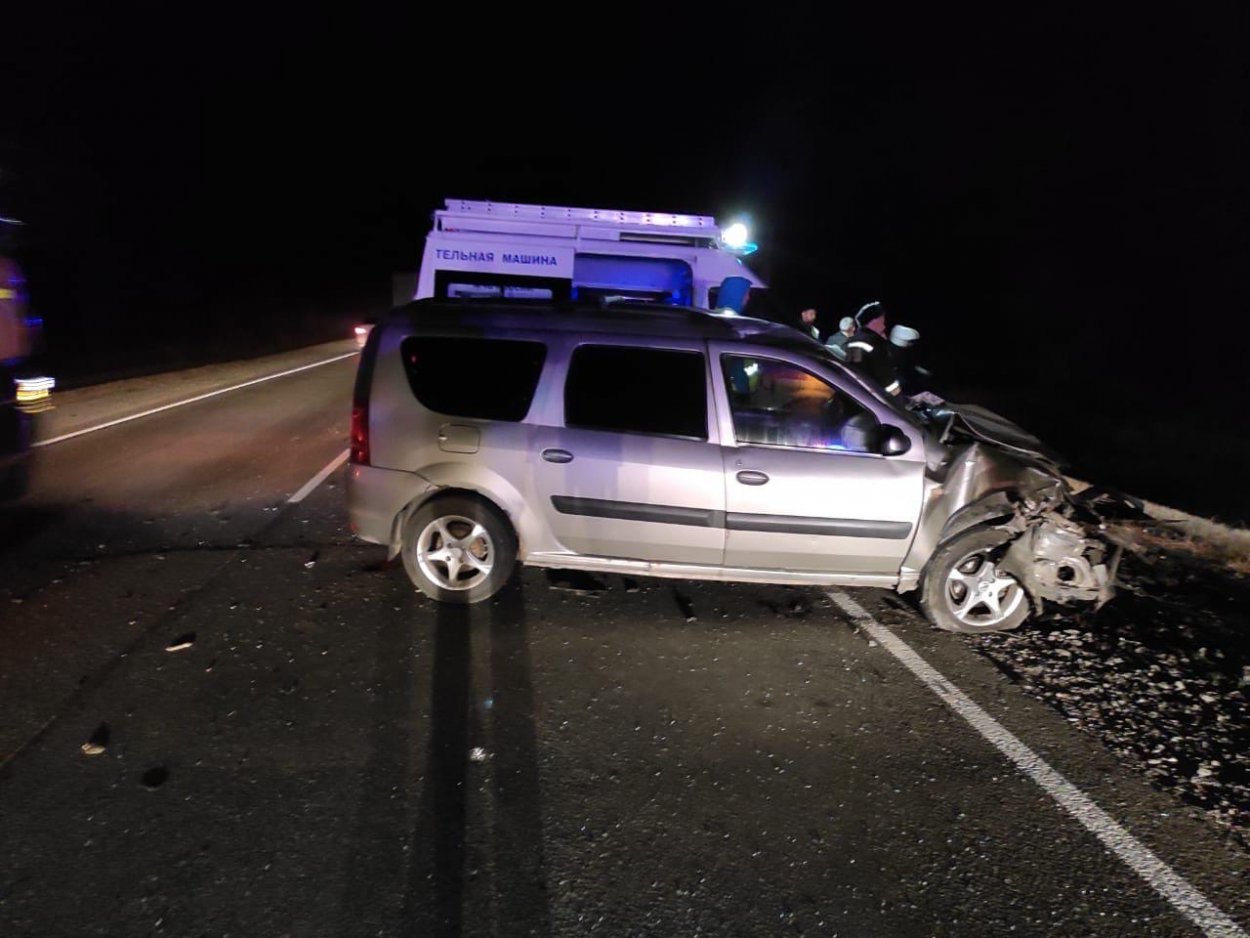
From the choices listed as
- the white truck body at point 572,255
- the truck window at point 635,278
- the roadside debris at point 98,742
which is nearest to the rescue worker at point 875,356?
the white truck body at point 572,255

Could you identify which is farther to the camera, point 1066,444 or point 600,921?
point 1066,444

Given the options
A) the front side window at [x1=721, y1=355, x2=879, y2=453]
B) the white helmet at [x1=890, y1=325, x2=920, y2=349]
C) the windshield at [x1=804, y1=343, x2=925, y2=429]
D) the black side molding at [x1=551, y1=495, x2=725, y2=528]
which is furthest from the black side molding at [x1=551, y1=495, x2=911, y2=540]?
the white helmet at [x1=890, y1=325, x2=920, y2=349]

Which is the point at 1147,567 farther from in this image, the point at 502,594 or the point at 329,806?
the point at 329,806

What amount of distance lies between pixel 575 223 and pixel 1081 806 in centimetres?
666

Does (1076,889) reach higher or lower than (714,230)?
lower

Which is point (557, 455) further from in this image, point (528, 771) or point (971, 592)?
point (971, 592)

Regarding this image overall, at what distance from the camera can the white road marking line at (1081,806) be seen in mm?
2838

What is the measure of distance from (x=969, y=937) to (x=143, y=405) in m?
13.3

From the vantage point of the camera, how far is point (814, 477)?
4.66 metres

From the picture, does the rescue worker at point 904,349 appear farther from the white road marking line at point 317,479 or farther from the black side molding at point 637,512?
the white road marking line at point 317,479

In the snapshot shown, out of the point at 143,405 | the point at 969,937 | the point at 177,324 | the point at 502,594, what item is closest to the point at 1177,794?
the point at 969,937

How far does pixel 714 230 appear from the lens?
851cm

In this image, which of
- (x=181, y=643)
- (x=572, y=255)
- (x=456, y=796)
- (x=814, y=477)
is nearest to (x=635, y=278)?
(x=572, y=255)

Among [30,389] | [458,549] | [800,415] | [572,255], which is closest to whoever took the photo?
[800,415]
